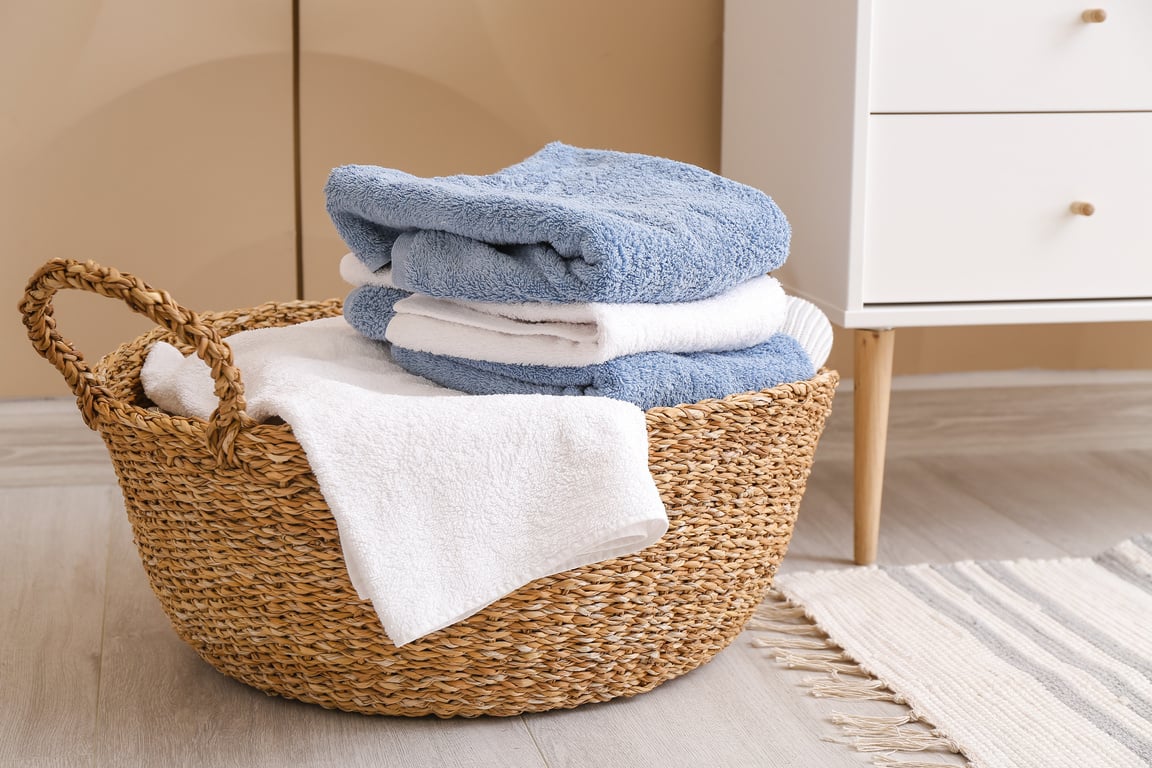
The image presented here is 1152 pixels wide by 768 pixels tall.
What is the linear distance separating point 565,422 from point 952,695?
1.29 ft

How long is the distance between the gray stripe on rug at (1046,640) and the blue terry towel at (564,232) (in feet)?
1.32

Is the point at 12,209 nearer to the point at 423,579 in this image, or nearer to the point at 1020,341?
the point at 423,579

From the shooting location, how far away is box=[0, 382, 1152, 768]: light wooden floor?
0.85m

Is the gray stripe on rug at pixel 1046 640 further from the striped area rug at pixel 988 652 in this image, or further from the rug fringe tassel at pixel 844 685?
the rug fringe tassel at pixel 844 685

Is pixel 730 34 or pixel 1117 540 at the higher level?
pixel 730 34

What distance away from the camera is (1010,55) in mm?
1089

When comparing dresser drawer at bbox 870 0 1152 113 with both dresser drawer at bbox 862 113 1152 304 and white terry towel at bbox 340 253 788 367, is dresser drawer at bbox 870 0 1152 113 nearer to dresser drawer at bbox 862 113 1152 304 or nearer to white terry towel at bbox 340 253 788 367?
dresser drawer at bbox 862 113 1152 304

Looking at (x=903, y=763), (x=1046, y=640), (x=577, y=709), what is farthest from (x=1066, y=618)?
(x=577, y=709)

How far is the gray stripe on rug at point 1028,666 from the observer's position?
86 cm

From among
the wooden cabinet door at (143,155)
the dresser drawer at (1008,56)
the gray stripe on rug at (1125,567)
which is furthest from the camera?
the wooden cabinet door at (143,155)

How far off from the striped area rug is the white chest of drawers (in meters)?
0.17

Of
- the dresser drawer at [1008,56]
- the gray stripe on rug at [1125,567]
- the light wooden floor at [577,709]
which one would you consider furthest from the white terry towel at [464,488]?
the gray stripe on rug at [1125,567]

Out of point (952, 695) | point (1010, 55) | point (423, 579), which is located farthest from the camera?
point (1010, 55)

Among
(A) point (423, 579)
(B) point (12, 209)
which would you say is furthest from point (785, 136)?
(B) point (12, 209)
